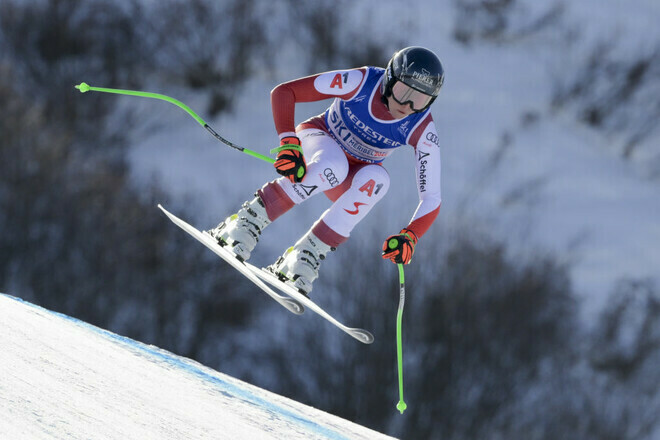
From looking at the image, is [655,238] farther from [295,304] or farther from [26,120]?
[295,304]

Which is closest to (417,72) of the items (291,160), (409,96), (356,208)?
(409,96)

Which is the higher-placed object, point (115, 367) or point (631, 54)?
point (631, 54)

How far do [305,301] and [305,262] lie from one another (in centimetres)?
48

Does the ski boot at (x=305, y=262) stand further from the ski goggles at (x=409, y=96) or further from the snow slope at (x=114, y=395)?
the ski goggles at (x=409, y=96)

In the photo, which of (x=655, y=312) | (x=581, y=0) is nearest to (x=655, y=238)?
(x=655, y=312)

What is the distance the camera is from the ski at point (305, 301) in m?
6.71

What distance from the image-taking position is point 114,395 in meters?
5.83

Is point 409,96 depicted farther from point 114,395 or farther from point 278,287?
point 114,395

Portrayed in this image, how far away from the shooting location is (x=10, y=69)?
154 ft

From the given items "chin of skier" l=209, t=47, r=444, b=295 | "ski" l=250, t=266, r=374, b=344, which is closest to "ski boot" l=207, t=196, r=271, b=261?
"chin of skier" l=209, t=47, r=444, b=295

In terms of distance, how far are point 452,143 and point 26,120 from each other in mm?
18638

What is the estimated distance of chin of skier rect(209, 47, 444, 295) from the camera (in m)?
6.83

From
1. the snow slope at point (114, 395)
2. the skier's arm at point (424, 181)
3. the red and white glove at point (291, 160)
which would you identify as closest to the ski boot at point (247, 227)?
the red and white glove at point (291, 160)

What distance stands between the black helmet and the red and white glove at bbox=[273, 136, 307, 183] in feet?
2.51
